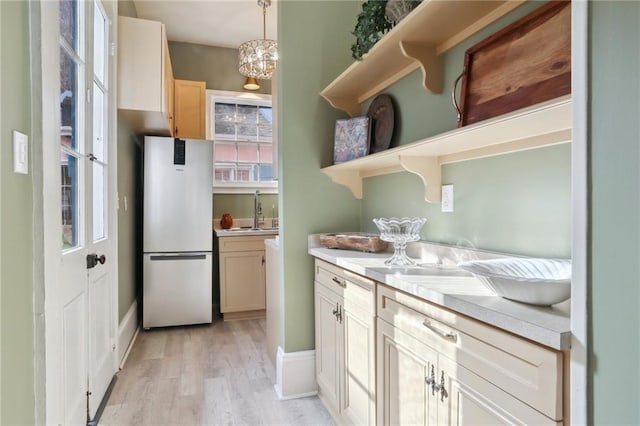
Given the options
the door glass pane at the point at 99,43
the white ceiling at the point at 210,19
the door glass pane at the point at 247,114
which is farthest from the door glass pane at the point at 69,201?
the door glass pane at the point at 247,114

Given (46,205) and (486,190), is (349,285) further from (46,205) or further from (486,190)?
(46,205)

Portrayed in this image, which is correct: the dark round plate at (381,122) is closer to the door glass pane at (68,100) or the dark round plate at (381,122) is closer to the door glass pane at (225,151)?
the door glass pane at (68,100)

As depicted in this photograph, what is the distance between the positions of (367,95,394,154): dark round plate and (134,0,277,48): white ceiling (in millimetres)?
1988

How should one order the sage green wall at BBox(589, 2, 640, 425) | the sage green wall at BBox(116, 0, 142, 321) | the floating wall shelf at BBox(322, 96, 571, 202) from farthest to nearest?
the sage green wall at BBox(116, 0, 142, 321) → the floating wall shelf at BBox(322, 96, 571, 202) → the sage green wall at BBox(589, 2, 640, 425)

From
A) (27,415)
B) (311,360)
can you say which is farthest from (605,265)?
(311,360)

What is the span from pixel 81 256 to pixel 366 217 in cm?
156

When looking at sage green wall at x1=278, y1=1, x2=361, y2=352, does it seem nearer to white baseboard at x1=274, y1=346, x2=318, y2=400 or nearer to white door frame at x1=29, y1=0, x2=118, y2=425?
white baseboard at x1=274, y1=346, x2=318, y2=400

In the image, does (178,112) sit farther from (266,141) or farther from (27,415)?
(27,415)

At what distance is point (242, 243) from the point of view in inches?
149

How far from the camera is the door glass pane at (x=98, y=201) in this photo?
2.17 metres

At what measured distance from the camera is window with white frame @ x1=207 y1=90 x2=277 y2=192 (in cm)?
440

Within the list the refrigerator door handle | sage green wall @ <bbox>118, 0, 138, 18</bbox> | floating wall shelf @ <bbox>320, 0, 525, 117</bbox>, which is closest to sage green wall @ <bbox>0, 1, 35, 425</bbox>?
floating wall shelf @ <bbox>320, 0, 525, 117</bbox>

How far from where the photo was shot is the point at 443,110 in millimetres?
1626

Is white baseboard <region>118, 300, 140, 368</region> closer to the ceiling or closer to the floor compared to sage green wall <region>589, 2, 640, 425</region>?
closer to the floor
